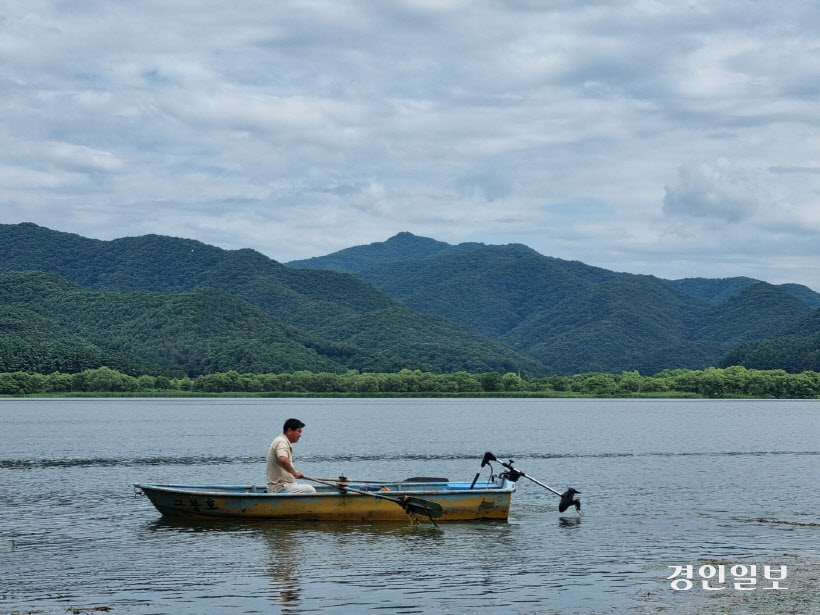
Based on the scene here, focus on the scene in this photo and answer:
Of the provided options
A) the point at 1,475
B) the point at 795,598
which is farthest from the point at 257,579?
the point at 1,475

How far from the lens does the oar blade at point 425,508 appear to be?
3319 cm

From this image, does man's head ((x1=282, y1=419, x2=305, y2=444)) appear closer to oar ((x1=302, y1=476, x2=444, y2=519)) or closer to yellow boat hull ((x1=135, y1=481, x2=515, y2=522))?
oar ((x1=302, y1=476, x2=444, y2=519))

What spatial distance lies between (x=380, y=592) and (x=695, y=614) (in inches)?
276

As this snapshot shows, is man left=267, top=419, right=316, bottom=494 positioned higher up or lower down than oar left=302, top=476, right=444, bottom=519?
higher up

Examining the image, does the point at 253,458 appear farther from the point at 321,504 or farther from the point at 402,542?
the point at 402,542

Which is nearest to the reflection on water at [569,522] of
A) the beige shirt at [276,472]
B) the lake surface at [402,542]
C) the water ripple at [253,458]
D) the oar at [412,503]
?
the lake surface at [402,542]

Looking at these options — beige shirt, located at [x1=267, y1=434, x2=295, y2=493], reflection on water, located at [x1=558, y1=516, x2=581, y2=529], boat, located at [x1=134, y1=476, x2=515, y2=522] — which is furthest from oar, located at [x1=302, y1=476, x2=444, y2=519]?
reflection on water, located at [x1=558, y1=516, x2=581, y2=529]

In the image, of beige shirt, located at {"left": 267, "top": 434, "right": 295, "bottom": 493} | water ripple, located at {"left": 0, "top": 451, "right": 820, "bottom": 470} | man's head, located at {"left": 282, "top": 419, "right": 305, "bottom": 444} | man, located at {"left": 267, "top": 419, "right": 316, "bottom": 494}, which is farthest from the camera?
water ripple, located at {"left": 0, "top": 451, "right": 820, "bottom": 470}

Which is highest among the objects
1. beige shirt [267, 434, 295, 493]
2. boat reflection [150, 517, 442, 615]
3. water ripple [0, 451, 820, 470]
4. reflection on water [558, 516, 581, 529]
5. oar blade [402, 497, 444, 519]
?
beige shirt [267, 434, 295, 493]

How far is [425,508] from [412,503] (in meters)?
0.50

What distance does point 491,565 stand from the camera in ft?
86.4

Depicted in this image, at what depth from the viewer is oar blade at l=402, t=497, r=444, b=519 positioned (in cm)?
3319

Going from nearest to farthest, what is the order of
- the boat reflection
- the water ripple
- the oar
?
1. the boat reflection
2. the oar
3. the water ripple

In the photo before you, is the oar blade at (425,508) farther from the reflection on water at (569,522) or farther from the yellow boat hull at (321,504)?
the reflection on water at (569,522)
